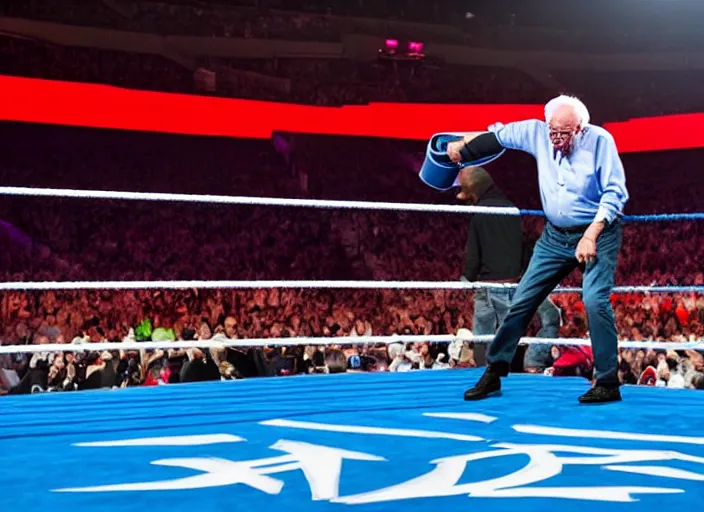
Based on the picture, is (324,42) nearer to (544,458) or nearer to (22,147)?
(22,147)

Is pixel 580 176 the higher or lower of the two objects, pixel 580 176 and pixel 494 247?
the higher

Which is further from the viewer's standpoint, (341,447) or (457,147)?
(457,147)

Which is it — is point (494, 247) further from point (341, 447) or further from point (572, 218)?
point (341, 447)

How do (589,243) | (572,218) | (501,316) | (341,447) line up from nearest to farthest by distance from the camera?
(341,447) < (589,243) < (572,218) < (501,316)

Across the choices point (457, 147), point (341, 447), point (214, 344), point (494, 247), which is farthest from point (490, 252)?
point (341, 447)

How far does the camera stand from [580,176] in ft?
6.83

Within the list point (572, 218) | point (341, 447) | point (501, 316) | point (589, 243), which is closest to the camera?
point (341, 447)

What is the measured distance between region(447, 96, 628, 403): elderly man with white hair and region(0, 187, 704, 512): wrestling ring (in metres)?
0.13

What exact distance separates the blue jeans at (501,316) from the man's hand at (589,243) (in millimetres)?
848

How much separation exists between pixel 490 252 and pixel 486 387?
32.9 inches

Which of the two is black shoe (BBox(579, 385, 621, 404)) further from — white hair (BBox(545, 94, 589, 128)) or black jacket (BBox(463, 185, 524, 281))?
black jacket (BBox(463, 185, 524, 281))

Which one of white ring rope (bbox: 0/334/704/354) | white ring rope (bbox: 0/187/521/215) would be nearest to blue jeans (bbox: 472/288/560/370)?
white ring rope (bbox: 0/334/704/354)

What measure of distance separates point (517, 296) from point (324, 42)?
740cm

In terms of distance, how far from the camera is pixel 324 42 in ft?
30.3
